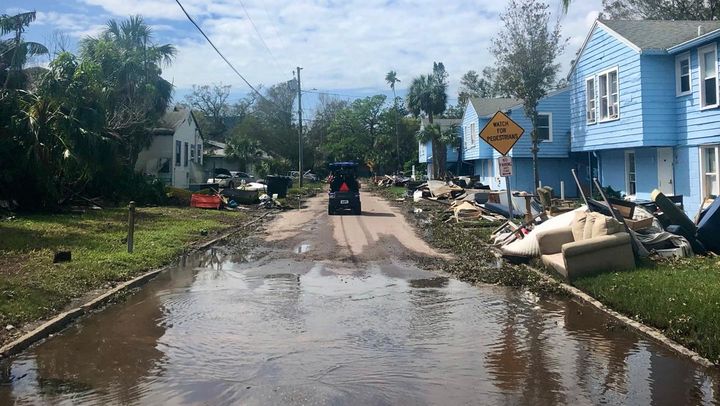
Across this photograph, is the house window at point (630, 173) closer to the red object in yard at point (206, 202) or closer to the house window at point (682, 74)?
the house window at point (682, 74)

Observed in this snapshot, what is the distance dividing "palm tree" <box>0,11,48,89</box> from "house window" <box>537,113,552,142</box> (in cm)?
2412

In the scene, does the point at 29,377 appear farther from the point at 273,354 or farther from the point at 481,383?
the point at 481,383

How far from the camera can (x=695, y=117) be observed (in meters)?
19.6

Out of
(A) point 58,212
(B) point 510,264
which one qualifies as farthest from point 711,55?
(A) point 58,212

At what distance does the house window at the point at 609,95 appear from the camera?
75.8 ft

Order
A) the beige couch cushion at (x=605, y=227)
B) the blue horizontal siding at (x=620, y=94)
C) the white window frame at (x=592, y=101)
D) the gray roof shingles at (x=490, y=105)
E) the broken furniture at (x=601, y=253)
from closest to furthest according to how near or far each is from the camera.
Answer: the broken furniture at (x=601, y=253), the beige couch cushion at (x=605, y=227), the blue horizontal siding at (x=620, y=94), the white window frame at (x=592, y=101), the gray roof shingles at (x=490, y=105)

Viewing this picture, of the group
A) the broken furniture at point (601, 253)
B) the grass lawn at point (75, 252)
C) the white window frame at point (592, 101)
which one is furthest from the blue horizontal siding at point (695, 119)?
the grass lawn at point (75, 252)

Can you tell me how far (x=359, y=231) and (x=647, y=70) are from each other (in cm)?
1052

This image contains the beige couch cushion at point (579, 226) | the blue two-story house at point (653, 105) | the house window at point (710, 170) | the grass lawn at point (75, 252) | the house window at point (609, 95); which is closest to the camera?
the grass lawn at point (75, 252)

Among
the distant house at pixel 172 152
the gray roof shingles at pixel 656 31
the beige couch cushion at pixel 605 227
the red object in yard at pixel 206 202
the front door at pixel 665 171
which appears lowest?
the beige couch cushion at pixel 605 227

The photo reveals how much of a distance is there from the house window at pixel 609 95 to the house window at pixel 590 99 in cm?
80

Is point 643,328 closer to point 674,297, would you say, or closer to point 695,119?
point 674,297

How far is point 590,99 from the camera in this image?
25.1 metres

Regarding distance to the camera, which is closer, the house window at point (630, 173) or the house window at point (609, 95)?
the house window at point (609, 95)
